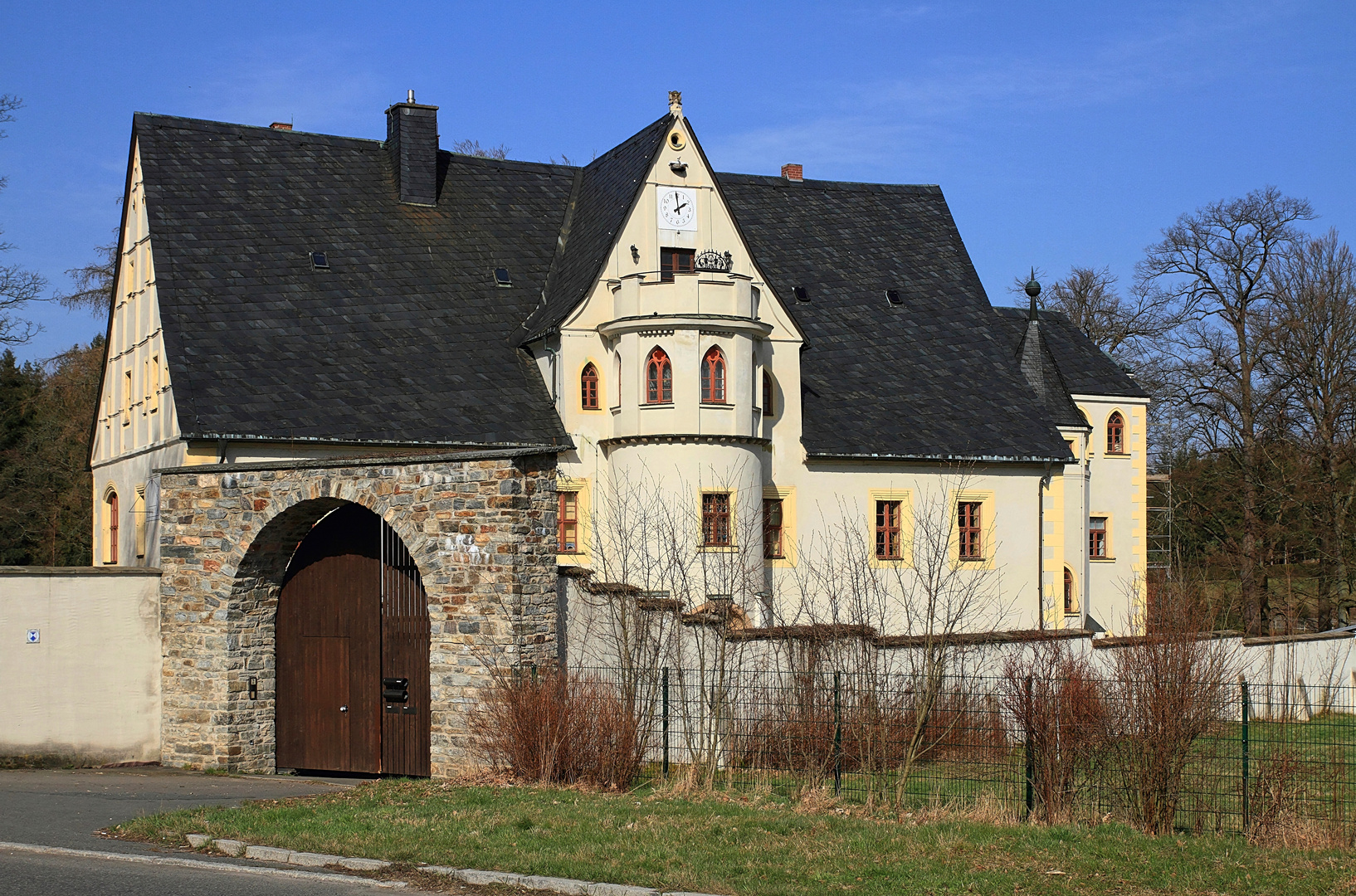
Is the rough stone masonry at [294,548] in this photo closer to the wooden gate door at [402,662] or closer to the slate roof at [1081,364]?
the wooden gate door at [402,662]

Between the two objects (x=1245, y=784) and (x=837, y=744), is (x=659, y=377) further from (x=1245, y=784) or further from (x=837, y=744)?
(x=1245, y=784)

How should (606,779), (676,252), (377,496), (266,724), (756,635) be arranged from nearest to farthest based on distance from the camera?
(606,779), (377,496), (266,724), (756,635), (676,252)

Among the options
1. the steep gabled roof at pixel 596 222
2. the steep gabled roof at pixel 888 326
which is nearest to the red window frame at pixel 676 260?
the steep gabled roof at pixel 596 222

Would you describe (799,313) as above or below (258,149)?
below

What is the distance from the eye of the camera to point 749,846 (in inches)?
452

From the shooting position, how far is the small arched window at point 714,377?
27.5 m

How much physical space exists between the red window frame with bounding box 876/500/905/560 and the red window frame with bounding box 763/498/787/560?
91.5 inches

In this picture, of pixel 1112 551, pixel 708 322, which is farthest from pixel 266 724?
pixel 1112 551

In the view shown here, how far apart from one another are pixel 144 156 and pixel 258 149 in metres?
2.54

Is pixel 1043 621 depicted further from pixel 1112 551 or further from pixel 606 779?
pixel 606 779

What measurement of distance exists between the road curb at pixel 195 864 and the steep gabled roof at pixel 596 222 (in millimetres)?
17555

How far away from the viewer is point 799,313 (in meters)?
32.8

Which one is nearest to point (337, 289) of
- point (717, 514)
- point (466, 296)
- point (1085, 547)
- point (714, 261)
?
point (466, 296)

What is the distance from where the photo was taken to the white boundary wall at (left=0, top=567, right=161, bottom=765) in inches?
717
